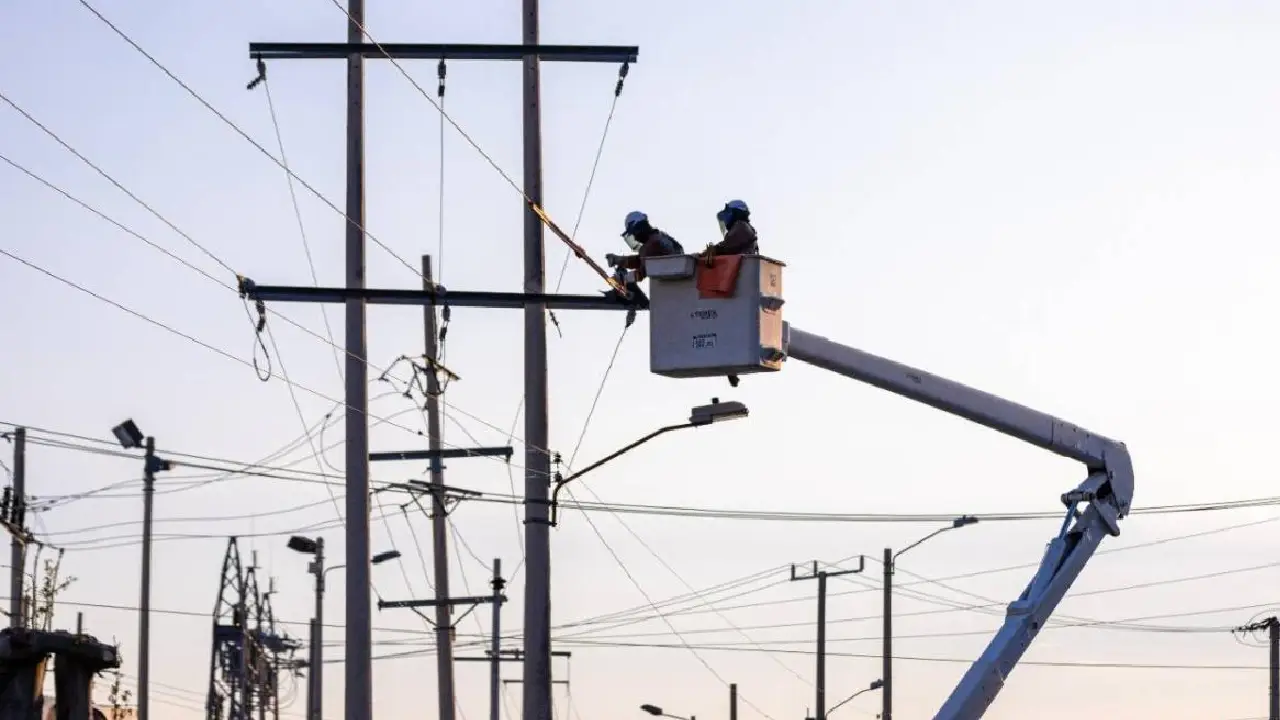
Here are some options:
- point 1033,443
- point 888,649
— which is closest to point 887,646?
point 888,649

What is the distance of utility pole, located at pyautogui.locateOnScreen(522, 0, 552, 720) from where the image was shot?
3275 cm

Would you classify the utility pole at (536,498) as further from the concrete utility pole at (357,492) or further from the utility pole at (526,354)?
the concrete utility pole at (357,492)

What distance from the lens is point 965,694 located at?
27281mm

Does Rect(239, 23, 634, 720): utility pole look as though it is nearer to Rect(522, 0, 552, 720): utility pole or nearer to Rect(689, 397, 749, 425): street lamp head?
Rect(522, 0, 552, 720): utility pole

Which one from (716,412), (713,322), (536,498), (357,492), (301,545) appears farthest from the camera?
(301,545)

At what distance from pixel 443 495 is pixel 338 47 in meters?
10.3

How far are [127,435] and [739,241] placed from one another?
A: 18.7 m

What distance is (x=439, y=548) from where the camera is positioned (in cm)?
5031

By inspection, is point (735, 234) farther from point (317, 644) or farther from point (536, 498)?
point (317, 644)

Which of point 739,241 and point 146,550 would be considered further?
point 146,550

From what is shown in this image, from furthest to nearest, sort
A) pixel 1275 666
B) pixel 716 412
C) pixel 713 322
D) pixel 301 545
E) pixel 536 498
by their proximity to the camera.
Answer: pixel 1275 666
pixel 301 545
pixel 536 498
pixel 716 412
pixel 713 322

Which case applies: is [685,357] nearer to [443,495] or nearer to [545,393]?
[545,393]

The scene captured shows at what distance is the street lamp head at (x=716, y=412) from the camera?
27359 mm

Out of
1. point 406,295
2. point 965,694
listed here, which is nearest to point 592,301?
point 406,295
